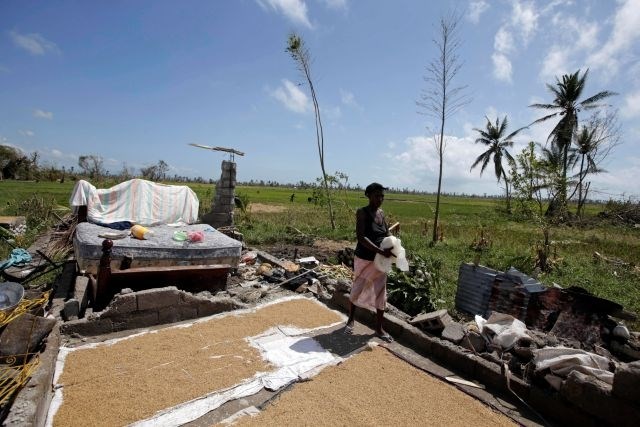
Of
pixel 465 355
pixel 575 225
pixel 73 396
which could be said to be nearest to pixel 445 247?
pixel 465 355

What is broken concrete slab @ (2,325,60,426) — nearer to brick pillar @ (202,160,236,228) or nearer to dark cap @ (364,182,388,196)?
dark cap @ (364,182,388,196)

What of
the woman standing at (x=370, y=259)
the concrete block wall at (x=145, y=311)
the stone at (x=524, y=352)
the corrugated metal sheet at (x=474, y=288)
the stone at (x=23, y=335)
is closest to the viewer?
the stone at (x=23, y=335)

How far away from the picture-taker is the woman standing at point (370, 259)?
4.22 metres

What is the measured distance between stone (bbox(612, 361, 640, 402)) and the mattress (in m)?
5.64

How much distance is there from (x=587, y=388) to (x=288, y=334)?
295 centimetres

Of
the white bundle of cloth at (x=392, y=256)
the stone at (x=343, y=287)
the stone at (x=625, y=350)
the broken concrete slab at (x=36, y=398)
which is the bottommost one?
the stone at (x=625, y=350)

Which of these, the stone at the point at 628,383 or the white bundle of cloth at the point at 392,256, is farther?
the white bundle of cloth at the point at 392,256

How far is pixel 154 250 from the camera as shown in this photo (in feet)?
19.1

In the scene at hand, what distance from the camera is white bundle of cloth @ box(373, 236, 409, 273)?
4.05 m

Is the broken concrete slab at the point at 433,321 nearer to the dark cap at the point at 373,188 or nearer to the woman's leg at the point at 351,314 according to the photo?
the woman's leg at the point at 351,314

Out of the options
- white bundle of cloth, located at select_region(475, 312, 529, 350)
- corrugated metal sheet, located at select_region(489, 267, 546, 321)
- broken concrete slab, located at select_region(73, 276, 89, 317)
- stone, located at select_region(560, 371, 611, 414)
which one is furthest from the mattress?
stone, located at select_region(560, 371, 611, 414)

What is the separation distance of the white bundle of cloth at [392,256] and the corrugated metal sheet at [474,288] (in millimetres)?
2642

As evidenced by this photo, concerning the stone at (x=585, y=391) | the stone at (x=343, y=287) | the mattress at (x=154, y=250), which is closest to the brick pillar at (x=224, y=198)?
the mattress at (x=154, y=250)

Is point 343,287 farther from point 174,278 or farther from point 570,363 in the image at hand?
point 570,363
